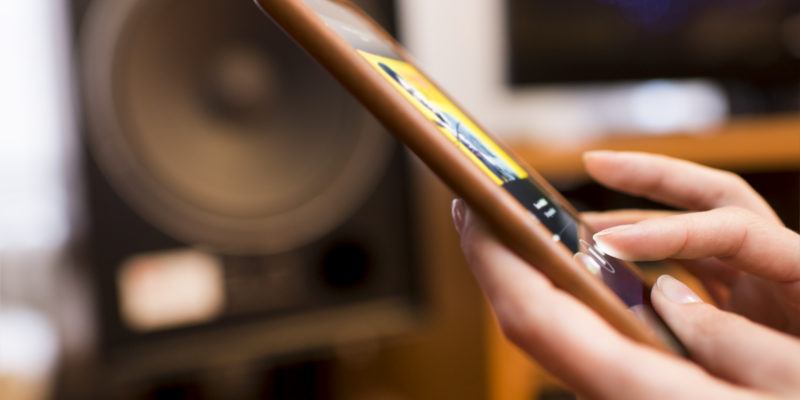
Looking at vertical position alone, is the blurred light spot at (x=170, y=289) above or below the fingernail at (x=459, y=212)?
below

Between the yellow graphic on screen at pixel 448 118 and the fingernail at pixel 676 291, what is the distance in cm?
8

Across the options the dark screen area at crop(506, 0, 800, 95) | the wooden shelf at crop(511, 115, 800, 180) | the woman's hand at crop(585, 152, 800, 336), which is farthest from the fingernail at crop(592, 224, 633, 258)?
the dark screen area at crop(506, 0, 800, 95)

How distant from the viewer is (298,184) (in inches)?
24.6

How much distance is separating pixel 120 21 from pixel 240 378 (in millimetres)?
506

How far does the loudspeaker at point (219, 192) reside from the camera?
56 cm

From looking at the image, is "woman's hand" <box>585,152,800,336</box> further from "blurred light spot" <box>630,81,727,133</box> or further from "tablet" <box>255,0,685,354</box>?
"blurred light spot" <box>630,81,727,133</box>

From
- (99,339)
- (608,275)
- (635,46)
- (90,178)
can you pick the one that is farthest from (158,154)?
(635,46)

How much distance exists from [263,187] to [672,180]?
0.44 m

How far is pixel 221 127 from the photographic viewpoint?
1.97ft

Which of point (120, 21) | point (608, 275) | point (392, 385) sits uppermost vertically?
point (120, 21)

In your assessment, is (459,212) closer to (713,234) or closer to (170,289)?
(713,234)

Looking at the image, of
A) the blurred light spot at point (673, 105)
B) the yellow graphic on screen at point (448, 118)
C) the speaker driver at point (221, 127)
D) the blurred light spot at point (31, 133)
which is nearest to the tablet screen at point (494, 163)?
the yellow graphic on screen at point (448, 118)

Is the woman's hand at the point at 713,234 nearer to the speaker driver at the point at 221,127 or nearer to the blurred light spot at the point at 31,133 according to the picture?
the speaker driver at the point at 221,127

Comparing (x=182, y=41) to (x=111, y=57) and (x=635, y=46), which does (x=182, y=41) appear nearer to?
(x=111, y=57)
